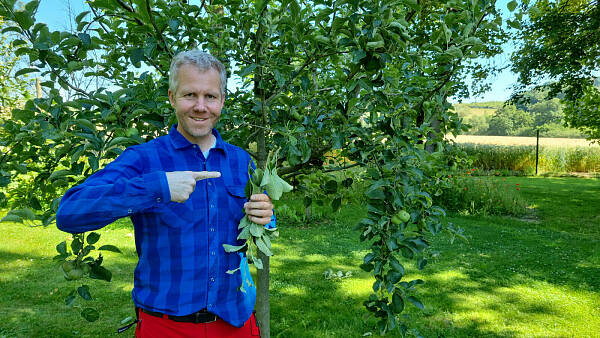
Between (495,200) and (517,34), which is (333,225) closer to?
(495,200)

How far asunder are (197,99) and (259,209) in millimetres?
560

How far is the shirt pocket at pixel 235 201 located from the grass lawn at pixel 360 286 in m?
1.17

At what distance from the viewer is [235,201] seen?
1.74 metres

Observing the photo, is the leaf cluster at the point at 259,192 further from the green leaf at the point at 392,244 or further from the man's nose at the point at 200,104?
the green leaf at the point at 392,244

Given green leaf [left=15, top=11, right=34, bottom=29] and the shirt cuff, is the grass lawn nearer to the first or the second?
the shirt cuff

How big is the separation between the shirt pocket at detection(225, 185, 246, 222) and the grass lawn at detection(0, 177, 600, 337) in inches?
46.0

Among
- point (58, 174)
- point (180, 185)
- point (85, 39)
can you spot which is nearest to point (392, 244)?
point (180, 185)

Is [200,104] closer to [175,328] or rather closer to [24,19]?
[24,19]

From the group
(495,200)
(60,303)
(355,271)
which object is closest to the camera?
(60,303)

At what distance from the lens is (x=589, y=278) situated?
5207 millimetres

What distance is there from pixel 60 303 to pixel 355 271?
3616mm

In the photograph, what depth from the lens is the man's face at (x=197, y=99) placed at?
5.24ft

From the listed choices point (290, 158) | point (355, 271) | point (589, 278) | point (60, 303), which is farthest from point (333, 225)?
point (290, 158)

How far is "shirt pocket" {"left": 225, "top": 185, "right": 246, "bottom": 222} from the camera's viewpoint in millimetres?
1727
